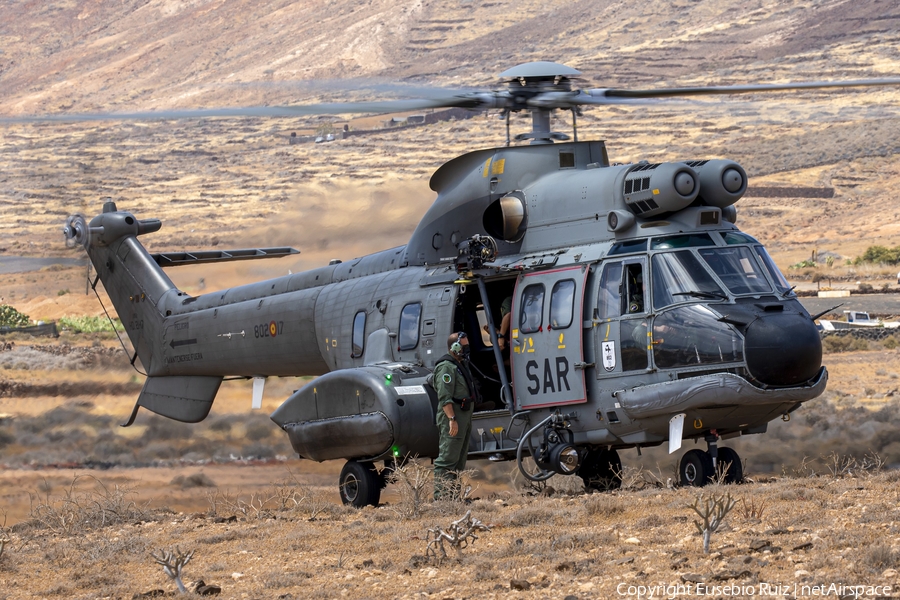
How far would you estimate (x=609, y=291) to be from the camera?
12086 millimetres

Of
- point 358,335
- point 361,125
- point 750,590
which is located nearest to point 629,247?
point 358,335

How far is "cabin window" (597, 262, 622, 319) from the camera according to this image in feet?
39.4

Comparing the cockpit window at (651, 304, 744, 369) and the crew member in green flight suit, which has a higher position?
the cockpit window at (651, 304, 744, 369)

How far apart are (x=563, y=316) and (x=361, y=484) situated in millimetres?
3014

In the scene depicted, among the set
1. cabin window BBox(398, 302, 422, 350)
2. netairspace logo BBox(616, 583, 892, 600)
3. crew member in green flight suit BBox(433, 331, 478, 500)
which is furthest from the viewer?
cabin window BBox(398, 302, 422, 350)

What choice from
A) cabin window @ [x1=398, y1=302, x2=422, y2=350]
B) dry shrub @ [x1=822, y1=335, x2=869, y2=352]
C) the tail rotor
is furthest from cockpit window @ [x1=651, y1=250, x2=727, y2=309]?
dry shrub @ [x1=822, y1=335, x2=869, y2=352]

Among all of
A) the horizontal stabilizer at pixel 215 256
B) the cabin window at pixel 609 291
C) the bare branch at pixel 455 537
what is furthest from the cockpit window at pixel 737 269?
the horizontal stabilizer at pixel 215 256

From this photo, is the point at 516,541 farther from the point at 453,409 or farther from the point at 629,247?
the point at 629,247

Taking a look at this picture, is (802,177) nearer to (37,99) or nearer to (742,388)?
(742,388)

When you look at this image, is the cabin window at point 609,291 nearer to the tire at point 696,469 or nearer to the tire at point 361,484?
the tire at point 696,469

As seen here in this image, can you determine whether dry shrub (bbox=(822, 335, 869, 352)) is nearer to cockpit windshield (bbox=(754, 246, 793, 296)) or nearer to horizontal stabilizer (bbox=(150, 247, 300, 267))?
horizontal stabilizer (bbox=(150, 247, 300, 267))

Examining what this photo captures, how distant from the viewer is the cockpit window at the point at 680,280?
1157 centimetres

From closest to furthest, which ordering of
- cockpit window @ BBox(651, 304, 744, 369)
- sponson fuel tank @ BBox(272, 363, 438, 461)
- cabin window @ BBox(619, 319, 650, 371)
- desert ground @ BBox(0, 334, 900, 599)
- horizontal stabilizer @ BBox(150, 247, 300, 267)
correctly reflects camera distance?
desert ground @ BBox(0, 334, 900, 599), cockpit window @ BBox(651, 304, 744, 369), cabin window @ BBox(619, 319, 650, 371), sponson fuel tank @ BBox(272, 363, 438, 461), horizontal stabilizer @ BBox(150, 247, 300, 267)

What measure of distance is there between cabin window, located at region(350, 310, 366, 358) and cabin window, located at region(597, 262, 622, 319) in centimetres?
346
